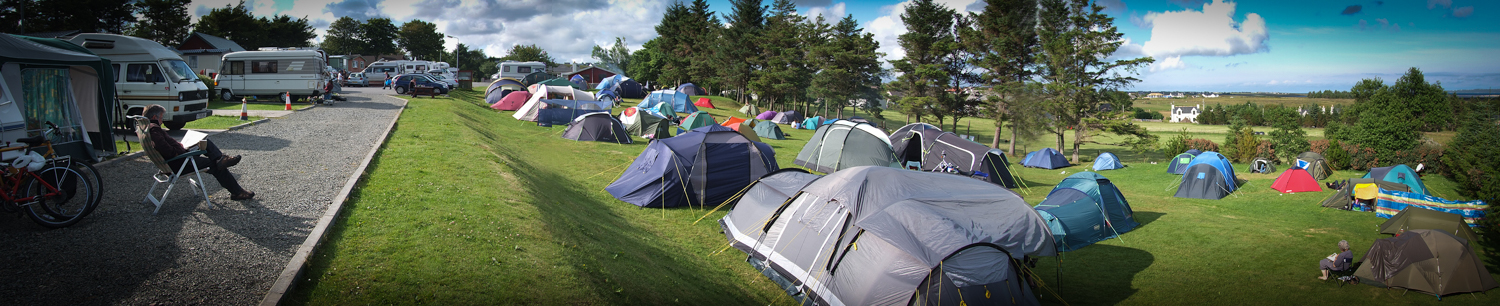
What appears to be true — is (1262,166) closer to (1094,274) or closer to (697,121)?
(1094,274)

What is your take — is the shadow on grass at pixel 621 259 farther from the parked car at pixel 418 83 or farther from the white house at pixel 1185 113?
the white house at pixel 1185 113

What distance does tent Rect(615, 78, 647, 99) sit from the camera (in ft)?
165

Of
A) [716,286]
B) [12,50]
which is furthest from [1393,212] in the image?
[12,50]

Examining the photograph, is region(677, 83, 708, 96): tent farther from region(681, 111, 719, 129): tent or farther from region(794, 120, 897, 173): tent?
region(794, 120, 897, 173): tent

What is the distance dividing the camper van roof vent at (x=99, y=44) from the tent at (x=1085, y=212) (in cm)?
2112

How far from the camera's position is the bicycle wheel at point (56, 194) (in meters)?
6.04

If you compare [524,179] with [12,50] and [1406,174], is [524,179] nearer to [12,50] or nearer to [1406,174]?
[12,50]

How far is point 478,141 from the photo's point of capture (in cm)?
1661

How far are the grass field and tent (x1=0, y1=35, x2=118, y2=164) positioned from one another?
365cm

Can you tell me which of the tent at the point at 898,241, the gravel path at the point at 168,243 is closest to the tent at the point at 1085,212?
the tent at the point at 898,241

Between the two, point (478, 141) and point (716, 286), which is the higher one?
point (478, 141)

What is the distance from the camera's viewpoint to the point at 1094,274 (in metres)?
10.5

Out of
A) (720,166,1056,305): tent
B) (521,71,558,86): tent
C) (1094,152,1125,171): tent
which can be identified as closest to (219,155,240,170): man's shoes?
(720,166,1056,305): tent

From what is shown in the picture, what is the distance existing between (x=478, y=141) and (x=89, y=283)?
1179cm
